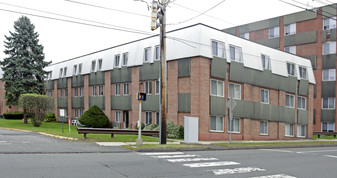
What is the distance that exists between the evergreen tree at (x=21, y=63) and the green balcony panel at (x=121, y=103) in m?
11.0

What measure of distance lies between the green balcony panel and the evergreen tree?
10979 mm

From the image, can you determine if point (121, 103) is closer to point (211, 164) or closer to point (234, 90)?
point (234, 90)

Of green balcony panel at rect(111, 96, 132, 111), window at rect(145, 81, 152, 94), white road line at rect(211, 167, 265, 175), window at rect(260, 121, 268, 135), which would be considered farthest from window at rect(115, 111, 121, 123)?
white road line at rect(211, 167, 265, 175)

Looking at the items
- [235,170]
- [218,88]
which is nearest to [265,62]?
[218,88]

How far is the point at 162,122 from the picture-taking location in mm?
16547

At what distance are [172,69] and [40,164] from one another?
16.8 metres

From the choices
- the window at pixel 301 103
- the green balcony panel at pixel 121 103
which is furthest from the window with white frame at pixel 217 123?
the window at pixel 301 103

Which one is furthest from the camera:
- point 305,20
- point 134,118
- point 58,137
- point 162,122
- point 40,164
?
point 305,20

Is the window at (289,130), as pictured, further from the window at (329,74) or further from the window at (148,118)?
the window at (148,118)

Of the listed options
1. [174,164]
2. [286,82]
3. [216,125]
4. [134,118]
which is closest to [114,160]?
[174,164]

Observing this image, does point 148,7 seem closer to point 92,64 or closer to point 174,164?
point 174,164

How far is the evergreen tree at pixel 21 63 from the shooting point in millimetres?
36344

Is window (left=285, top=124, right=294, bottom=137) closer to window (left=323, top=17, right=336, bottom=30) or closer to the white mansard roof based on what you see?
the white mansard roof

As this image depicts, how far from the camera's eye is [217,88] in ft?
81.1
